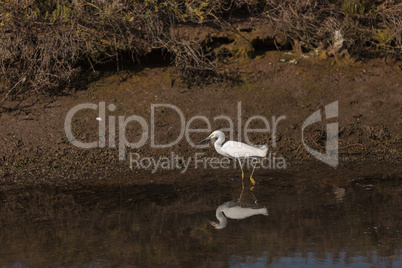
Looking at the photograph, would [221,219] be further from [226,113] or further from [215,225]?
[226,113]

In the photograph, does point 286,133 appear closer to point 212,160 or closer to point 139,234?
point 212,160

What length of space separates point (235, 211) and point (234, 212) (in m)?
0.04

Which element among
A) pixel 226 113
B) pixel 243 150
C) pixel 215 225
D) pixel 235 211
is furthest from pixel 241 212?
pixel 226 113

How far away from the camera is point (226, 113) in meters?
7.95

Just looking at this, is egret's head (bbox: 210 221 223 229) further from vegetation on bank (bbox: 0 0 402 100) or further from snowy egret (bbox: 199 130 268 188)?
vegetation on bank (bbox: 0 0 402 100)

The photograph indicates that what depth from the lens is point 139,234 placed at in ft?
15.4

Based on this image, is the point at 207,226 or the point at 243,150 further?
the point at 243,150

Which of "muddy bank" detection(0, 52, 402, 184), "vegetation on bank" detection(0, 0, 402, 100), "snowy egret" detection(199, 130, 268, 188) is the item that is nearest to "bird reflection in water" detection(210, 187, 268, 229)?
"snowy egret" detection(199, 130, 268, 188)

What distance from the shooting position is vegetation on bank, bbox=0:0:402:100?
8.15 metres

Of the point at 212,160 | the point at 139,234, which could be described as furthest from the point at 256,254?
the point at 212,160

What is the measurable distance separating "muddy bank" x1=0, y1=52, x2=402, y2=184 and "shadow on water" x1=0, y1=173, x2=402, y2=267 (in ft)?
3.37

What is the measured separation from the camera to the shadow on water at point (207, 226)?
13.7 ft

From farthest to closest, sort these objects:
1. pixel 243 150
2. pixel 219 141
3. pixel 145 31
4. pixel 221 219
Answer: pixel 145 31, pixel 219 141, pixel 243 150, pixel 221 219

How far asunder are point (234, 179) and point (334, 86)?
2.83 metres
